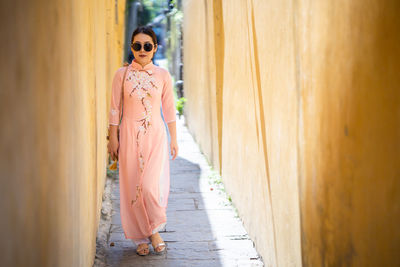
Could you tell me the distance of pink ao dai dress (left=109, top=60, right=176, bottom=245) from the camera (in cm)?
377

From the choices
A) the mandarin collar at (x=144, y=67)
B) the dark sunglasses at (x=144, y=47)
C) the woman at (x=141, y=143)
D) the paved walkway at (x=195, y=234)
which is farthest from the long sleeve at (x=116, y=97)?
the paved walkway at (x=195, y=234)

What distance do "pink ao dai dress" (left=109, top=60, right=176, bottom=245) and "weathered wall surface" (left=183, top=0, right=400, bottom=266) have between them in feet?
2.57

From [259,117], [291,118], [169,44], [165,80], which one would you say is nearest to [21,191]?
[291,118]

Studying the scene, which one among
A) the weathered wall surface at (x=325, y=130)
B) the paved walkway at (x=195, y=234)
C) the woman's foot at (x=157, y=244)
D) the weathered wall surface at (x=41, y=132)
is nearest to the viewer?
the weathered wall surface at (x=41, y=132)

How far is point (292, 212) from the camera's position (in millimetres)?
2611

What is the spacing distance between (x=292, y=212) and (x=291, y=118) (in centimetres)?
53

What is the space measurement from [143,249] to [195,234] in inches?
24.7

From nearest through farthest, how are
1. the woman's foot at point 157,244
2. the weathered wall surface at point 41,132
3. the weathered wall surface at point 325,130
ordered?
the weathered wall surface at point 41,132
the weathered wall surface at point 325,130
the woman's foot at point 157,244

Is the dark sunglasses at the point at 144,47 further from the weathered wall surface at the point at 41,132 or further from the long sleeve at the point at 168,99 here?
the weathered wall surface at the point at 41,132

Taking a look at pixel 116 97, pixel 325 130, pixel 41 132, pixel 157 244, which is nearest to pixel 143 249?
pixel 157 244

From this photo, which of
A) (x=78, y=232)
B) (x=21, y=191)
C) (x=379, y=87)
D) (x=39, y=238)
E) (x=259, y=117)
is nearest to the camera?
(x=21, y=191)

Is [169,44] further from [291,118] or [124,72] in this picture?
[291,118]

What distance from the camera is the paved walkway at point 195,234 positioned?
372 cm

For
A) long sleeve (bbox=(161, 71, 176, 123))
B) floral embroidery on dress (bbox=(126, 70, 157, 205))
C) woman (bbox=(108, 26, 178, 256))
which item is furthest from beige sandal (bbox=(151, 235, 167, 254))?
long sleeve (bbox=(161, 71, 176, 123))
